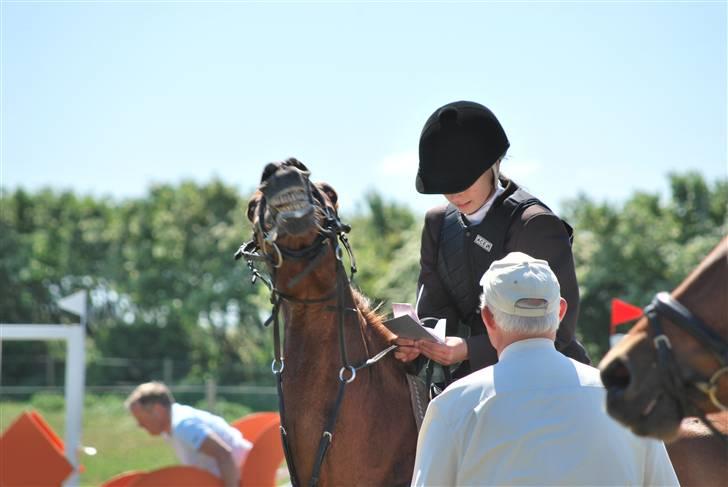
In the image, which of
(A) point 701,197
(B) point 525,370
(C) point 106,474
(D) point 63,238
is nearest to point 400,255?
(A) point 701,197

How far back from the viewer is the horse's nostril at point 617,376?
7.18ft

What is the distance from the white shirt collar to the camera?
3973 millimetres

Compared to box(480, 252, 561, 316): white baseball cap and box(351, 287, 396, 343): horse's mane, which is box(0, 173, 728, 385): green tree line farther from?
box(480, 252, 561, 316): white baseball cap

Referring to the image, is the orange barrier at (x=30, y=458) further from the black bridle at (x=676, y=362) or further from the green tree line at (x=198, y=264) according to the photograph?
the green tree line at (x=198, y=264)

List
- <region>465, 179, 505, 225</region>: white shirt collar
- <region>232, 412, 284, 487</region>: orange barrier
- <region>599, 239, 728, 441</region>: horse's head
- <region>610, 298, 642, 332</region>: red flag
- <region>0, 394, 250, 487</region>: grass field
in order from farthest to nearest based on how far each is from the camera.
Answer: <region>0, 394, 250, 487</region>: grass field → <region>610, 298, 642, 332</region>: red flag → <region>232, 412, 284, 487</region>: orange barrier → <region>465, 179, 505, 225</region>: white shirt collar → <region>599, 239, 728, 441</region>: horse's head

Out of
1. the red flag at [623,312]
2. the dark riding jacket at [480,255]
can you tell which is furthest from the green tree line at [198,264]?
the dark riding jacket at [480,255]

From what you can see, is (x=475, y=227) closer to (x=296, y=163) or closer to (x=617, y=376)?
(x=296, y=163)

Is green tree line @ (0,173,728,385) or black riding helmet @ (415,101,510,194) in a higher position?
black riding helmet @ (415,101,510,194)

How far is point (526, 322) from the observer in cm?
262

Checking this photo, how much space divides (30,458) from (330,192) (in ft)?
14.3

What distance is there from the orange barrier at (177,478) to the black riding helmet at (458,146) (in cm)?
348

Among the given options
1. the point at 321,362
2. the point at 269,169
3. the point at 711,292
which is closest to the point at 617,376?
the point at 711,292

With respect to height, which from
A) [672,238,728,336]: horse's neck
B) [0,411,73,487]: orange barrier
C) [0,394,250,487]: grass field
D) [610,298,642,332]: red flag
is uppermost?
[672,238,728,336]: horse's neck

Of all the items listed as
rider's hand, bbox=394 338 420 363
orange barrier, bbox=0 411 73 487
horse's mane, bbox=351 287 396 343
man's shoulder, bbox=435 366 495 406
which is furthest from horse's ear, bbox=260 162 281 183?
orange barrier, bbox=0 411 73 487
